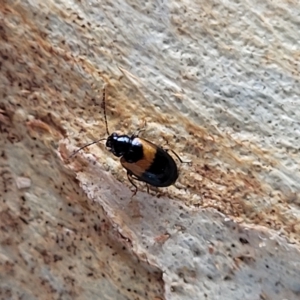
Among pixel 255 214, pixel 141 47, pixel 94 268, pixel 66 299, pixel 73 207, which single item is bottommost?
pixel 66 299

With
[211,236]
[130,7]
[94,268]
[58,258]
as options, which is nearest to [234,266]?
[211,236]

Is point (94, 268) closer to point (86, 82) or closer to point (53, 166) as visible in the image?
point (53, 166)

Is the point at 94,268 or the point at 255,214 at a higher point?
the point at 255,214
